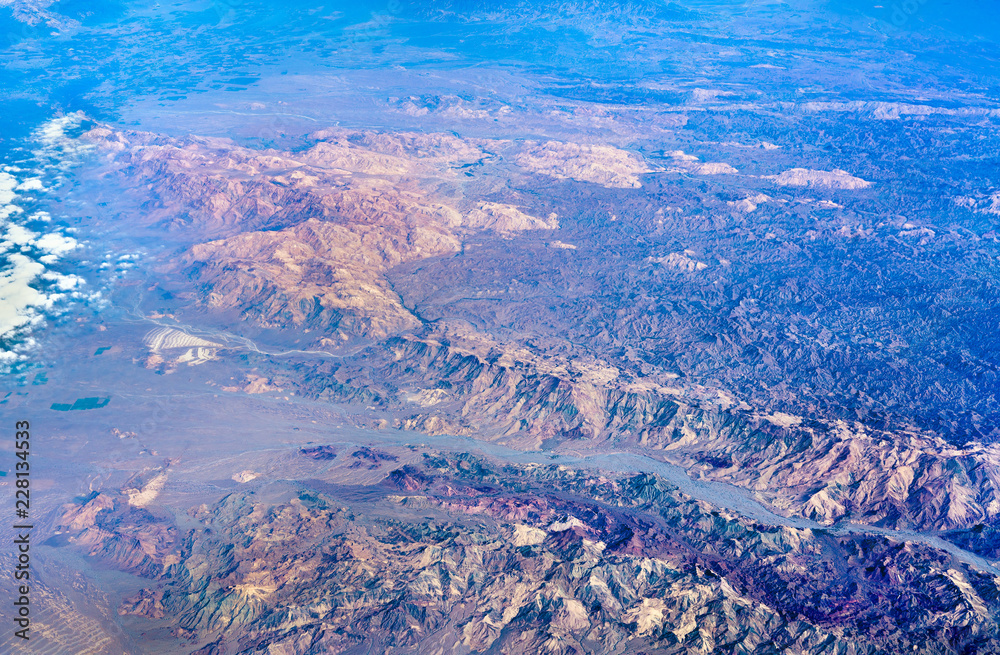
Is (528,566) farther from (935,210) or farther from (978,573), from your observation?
(935,210)

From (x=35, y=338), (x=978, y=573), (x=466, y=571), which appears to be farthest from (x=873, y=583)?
(x=35, y=338)

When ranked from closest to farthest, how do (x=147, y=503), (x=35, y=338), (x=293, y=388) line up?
(x=147, y=503) → (x=293, y=388) → (x=35, y=338)

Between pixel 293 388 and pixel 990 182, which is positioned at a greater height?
pixel 990 182

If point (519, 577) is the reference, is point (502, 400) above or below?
below

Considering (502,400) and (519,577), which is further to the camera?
(502,400)

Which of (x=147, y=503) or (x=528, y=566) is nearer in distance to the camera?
(x=528, y=566)

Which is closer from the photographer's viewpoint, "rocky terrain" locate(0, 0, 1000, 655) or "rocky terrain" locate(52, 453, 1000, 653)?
"rocky terrain" locate(52, 453, 1000, 653)

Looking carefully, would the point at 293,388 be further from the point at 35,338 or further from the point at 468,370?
the point at 35,338

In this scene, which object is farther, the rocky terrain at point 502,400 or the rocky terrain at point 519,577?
the rocky terrain at point 502,400

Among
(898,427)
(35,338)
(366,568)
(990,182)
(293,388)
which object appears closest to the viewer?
(366,568)

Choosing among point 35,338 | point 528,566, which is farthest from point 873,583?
point 35,338

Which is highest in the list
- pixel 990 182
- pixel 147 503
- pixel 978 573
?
pixel 990 182
